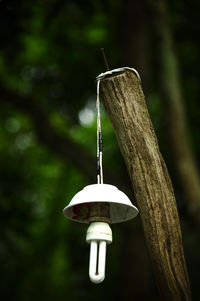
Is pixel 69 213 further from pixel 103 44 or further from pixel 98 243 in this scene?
pixel 103 44

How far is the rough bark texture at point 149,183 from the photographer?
95.7 inches

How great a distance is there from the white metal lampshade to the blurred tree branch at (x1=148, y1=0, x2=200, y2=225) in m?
4.19

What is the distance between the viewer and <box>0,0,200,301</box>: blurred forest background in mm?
6945

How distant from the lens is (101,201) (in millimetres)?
2246

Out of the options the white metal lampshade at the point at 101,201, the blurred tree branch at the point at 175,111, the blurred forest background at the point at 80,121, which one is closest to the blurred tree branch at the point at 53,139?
the blurred forest background at the point at 80,121

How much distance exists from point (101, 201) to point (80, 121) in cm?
928

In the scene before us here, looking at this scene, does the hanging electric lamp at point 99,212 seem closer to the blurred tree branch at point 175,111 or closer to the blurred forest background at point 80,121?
the blurred forest background at point 80,121

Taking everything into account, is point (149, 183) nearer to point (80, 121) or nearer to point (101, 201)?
point (101, 201)

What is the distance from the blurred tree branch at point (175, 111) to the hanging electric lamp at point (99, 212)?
4259 mm

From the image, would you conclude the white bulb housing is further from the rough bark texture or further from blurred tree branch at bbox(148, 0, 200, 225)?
blurred tree branch at bbox(148, 0, 200, 225)

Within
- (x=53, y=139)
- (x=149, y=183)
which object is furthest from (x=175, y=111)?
(x=149, y=183)

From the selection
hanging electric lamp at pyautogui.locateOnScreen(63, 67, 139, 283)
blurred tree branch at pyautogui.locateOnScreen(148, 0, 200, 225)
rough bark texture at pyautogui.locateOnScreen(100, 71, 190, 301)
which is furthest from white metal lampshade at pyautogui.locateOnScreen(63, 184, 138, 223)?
blurred tree branch at pyautogui.locateOnScreen(148, 0, 200, 225)

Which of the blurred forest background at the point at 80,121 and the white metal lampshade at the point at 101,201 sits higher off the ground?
the blurred forest background at the point at 80,121

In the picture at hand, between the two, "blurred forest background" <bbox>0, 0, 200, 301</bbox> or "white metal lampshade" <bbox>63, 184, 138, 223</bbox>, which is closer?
"white metal lampshade" <bbox>63, 184, 138, 223</bbox>
